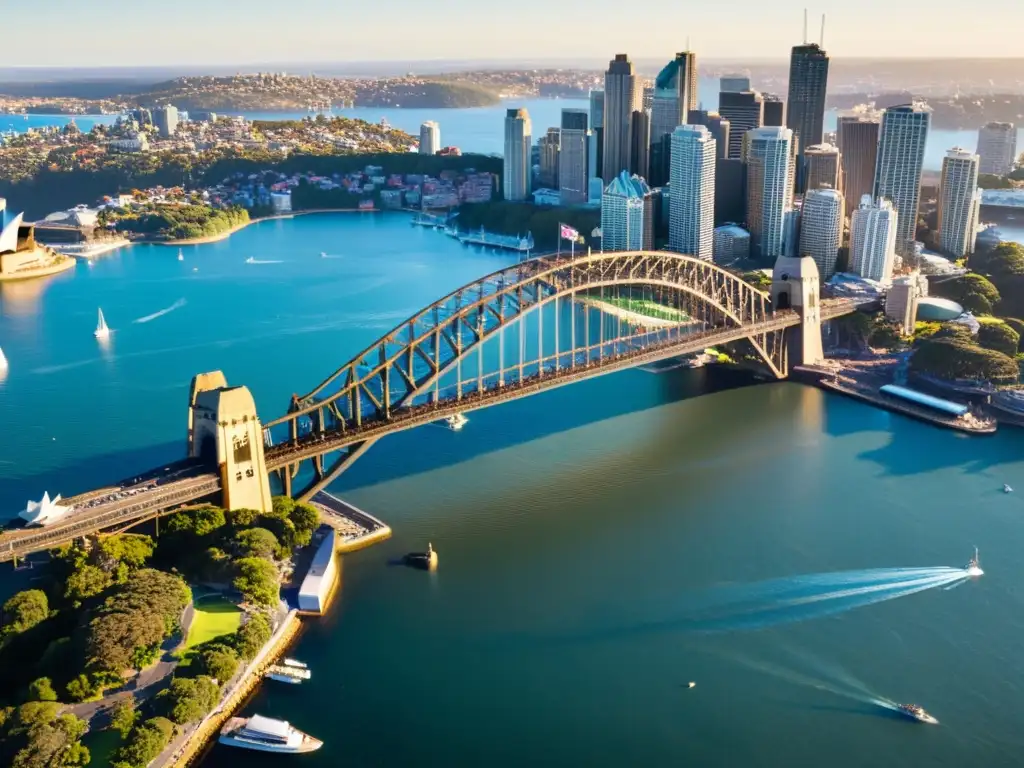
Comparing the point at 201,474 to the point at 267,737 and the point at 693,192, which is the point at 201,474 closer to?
the point at 267,737

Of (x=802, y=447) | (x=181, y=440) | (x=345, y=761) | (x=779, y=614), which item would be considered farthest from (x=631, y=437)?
(x=345, y=761)

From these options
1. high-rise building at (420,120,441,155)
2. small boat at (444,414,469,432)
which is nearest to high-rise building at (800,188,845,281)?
small boat at (444,414,469,432)

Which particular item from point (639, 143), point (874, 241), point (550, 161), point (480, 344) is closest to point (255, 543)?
point (480, 344)

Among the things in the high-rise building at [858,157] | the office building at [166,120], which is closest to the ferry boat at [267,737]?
the high-rise building at [858,157]

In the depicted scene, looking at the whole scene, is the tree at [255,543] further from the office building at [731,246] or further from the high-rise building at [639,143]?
the high-rise building at [639,143]

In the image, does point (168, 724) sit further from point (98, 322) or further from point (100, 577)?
point (98, 322)

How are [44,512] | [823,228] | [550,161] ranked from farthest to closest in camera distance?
[550,161], [823,228], [44,512]

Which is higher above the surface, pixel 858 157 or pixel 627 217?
pixel 858 157
